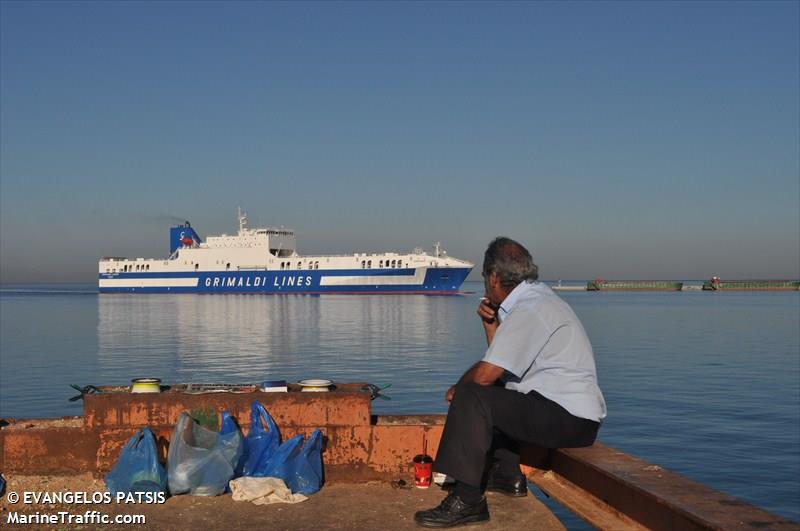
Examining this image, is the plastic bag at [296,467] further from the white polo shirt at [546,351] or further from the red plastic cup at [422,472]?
the white polo shirt at [546,351]

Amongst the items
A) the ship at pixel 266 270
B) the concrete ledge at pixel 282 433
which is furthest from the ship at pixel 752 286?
the concrete ledge at pixel 282 433

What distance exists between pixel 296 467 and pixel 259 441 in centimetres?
29

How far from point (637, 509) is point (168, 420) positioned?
2.74 meters

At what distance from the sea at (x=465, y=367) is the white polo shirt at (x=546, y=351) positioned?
12.8ft

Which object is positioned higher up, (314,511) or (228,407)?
(228,407)

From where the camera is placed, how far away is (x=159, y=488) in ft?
13.3

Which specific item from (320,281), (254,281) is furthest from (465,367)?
(254,281)

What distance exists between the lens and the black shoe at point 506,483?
4.07 metres

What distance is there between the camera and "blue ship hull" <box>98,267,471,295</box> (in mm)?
60219

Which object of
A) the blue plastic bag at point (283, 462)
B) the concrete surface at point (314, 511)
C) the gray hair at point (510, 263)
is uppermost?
the gray hair at point (510, 263)

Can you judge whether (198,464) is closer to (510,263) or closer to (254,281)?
(510,263)

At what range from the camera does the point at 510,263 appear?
360 centimetres

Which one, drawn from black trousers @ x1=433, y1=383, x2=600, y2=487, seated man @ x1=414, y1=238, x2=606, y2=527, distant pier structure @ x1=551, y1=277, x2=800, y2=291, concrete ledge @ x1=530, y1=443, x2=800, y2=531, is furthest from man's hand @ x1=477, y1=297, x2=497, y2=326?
distant pier structure @ x1=551, y1=277, x2=800, y2=291

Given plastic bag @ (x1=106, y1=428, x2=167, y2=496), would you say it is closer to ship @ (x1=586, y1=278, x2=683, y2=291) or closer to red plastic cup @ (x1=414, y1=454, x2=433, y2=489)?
red plastic cup @ (x1=414, y1=454, x2=433, y2=489)
